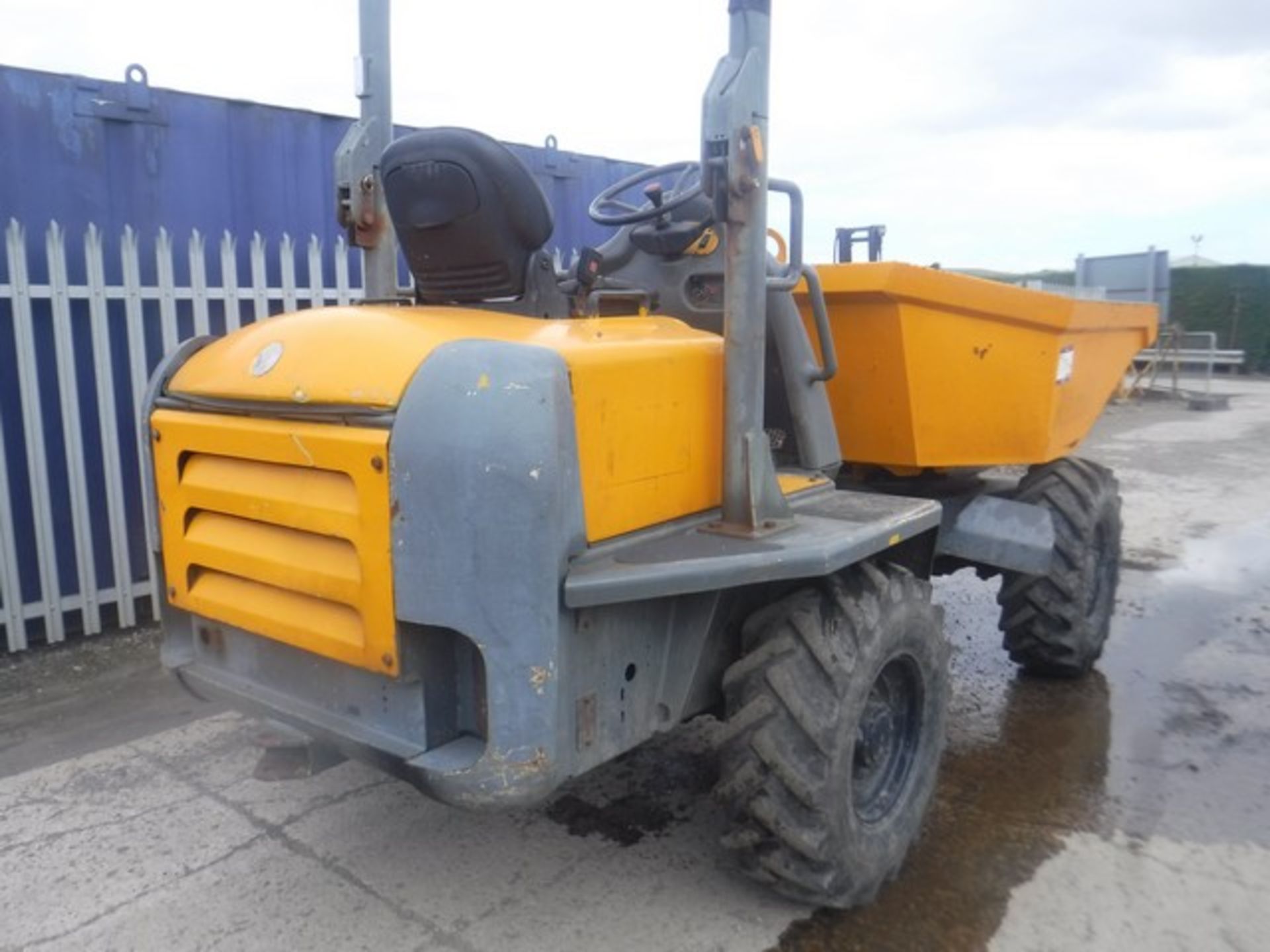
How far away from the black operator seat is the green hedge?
78.4 feet

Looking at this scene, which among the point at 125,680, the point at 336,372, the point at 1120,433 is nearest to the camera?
the point at 336,372

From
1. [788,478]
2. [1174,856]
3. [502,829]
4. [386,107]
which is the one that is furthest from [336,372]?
[1174,856]

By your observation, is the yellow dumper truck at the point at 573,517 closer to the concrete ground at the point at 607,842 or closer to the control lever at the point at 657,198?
the control lever at the point at 657,198

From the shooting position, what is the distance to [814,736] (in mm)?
2684

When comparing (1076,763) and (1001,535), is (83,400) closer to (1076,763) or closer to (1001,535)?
(1001,535)

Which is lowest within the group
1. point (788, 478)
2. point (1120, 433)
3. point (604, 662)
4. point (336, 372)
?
point (1120, 433)

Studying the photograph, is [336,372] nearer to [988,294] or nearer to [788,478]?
[788,478]

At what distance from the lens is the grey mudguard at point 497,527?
2234 millimetres

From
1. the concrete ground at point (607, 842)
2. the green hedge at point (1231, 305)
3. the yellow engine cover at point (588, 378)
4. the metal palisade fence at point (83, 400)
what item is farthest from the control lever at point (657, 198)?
the green hedge at point (1231, 305)

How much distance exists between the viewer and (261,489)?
8.55 feet

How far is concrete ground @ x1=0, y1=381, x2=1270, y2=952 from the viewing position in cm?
286

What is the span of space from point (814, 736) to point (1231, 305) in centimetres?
2578

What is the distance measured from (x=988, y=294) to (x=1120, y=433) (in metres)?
11.4

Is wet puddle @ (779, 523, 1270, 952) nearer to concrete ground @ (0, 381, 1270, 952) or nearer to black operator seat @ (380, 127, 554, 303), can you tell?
concrete ground @ (0, 381, 1270, 952)
